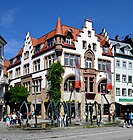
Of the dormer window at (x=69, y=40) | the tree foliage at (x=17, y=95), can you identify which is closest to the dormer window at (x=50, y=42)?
the dormer window at (x=69, y=40)

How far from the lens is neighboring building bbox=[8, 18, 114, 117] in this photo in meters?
49.3

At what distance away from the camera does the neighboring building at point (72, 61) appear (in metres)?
49.3

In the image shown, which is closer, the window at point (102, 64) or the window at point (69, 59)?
the window at point (69, 59)

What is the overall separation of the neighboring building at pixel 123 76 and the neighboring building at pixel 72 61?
6.28ft

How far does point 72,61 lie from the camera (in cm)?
5012

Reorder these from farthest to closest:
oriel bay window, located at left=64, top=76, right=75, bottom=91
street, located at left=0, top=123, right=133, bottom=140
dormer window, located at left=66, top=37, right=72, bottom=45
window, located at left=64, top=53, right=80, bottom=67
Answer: dormer window, located at left=66, top=37, right=72, bottom=45
window, located at left=64, top=53, right=80, bottom=67
oriel bay window, located at left=64, top=76, right=75, bottom=91
street, located at left=0, top=123, right=133, bottom=140

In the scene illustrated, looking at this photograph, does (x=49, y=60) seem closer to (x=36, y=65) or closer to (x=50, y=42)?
(x=50, y=42)

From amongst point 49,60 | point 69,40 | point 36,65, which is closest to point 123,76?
point 69,40

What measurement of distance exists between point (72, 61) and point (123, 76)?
46.5ft

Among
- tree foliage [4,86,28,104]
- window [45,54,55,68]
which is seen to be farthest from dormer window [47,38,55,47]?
tree foliage [4,86,28,104]

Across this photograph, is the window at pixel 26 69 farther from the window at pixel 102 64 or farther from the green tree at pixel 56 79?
the window at pixel 102 64

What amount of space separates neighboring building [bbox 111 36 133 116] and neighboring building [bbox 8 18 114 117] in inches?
75.4

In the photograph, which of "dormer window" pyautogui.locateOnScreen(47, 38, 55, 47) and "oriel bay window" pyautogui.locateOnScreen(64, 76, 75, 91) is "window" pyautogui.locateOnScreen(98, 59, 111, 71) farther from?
"dormer window" pyautogui.locateOnScreen(47, 38, 55, 47)

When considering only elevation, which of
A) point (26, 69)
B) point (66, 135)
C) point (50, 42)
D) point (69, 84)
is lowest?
point (66, 135)
